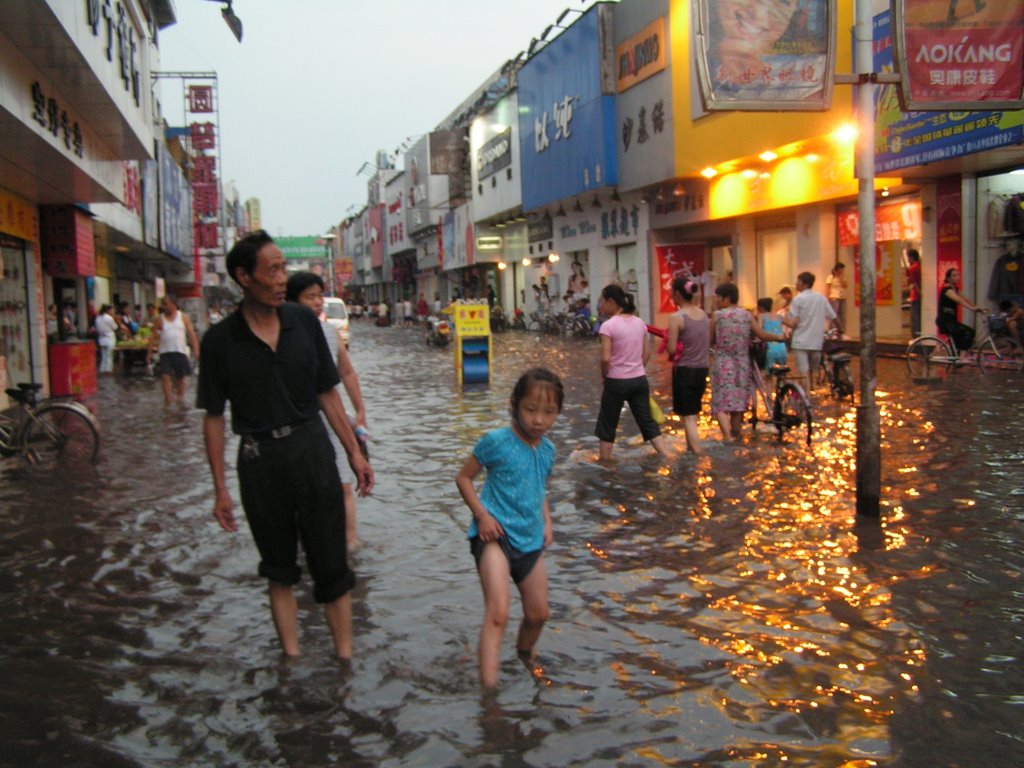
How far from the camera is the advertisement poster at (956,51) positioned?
7320mm

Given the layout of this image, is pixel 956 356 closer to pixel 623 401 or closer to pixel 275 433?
pixel 623 401

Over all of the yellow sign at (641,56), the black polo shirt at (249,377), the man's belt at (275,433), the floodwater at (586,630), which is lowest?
the floodwater at (586,630)

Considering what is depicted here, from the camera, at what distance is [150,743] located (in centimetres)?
400

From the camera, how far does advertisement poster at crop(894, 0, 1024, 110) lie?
732 centimetres

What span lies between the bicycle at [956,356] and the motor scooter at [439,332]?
59.6 feet

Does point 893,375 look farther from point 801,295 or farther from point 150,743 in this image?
point 150,743

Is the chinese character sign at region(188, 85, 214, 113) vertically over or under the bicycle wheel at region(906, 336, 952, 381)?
over

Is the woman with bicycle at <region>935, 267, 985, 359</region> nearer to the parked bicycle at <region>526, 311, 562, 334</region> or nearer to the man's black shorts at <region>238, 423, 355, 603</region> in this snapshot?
the man's black shorts at <region>238, 423, 355, 603</region>

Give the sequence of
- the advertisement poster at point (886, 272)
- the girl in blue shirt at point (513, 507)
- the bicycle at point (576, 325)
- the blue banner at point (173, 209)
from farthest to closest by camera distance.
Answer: the bicycle at point (576, 325) < the blue banner at point (173, 209) < the advertisement poster at point (886, 272) < the girl in blue shirt at point (513, 507)

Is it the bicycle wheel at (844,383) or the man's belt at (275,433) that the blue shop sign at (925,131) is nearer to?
the bicycle wheel at (844,383)

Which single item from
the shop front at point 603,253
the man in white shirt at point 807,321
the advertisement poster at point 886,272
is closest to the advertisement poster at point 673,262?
the shop front at point 603,253

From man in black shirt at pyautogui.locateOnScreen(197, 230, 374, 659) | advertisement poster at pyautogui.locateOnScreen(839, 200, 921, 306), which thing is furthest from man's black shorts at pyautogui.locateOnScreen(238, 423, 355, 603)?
advertisement poster at pyautogui.locateOnScreen(839, 200, 921, 306)

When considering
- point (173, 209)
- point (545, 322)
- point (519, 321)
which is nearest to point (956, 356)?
point (545, 322)

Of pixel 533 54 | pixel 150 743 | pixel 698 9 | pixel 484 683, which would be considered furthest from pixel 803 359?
pixel 533 54
